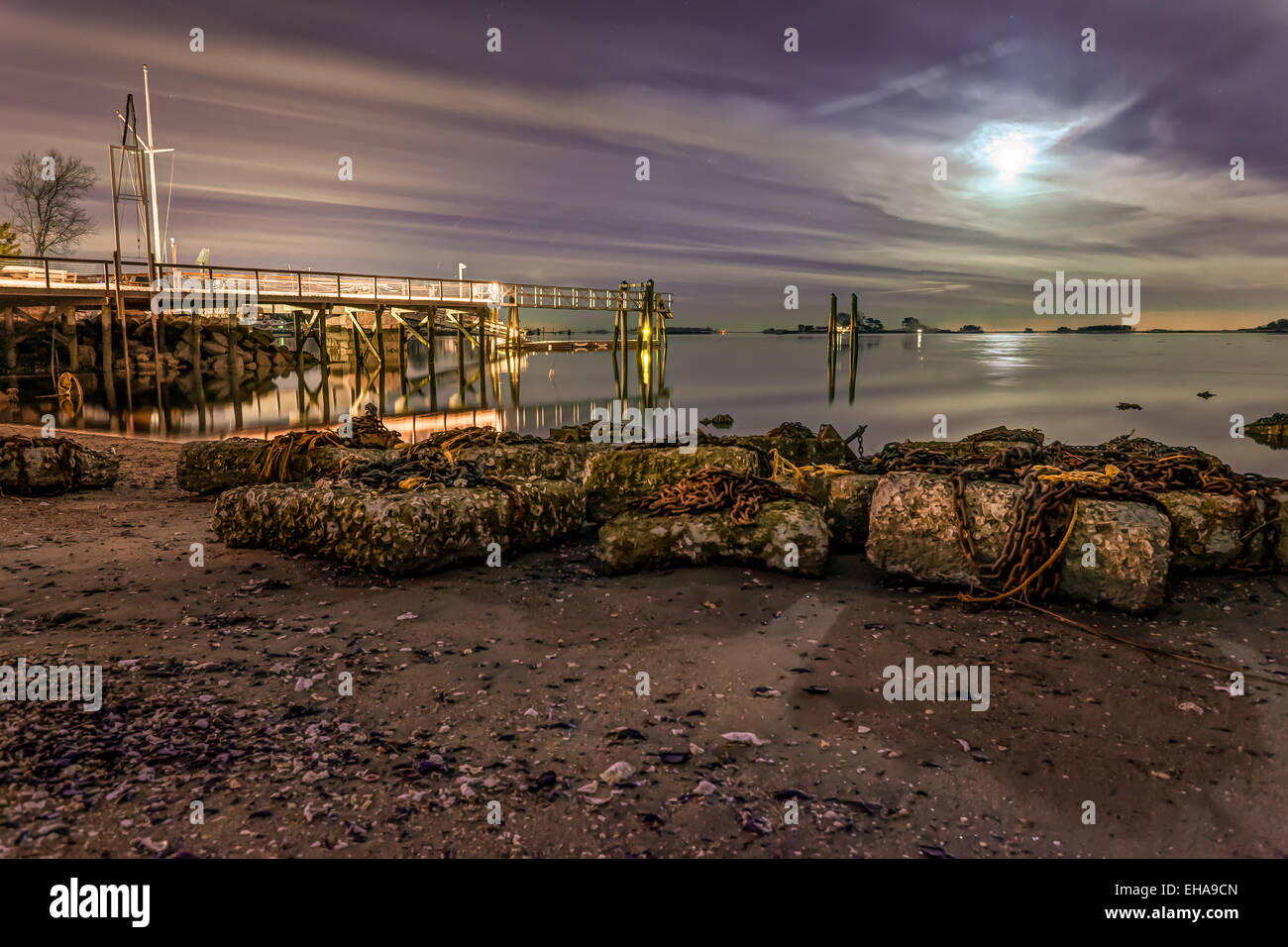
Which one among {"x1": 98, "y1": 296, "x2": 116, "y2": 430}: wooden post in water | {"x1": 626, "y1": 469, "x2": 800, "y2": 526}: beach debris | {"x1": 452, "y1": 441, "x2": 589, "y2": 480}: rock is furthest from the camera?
{"x1": 98, "y1": 296, "x2": 116, "y2": 430}: wooden post in water

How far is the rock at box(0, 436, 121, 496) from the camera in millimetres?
9805

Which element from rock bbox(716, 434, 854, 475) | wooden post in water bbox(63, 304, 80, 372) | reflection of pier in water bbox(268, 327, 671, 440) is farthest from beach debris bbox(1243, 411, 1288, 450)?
wooden post in water bbox(63, 304, 80, 372)

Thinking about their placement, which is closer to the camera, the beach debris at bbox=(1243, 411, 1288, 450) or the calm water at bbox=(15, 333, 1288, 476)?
the beach debris at bbox=(1243, 411, 1288, 450)

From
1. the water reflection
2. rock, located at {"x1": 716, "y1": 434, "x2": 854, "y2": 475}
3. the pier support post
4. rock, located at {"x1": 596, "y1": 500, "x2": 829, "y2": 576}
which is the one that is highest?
the pier support post

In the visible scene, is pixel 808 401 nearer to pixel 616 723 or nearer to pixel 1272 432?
pixel 1272 432

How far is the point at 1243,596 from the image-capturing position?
19.3 ft

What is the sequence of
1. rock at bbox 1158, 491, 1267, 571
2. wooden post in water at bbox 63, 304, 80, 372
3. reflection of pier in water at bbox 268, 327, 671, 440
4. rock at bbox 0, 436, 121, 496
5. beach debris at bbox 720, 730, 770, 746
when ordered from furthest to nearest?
wooden post in water at bbox 63, 304, 80, 372
reflection of pier in water at bbox 268, 327, 671, 440
rock at bbox 0, 436, 121, 496
rock at bbox 1158, 491, 1267, 571
beach debris at bbox 720, 730, 770, 746

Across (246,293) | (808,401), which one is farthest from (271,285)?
(808,401)

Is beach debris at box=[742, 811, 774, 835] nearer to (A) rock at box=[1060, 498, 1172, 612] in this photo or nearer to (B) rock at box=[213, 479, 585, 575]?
(A) rock at box=[1060, 498, 1172, 612]

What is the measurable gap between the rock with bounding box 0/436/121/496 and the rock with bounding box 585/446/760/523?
7371mm

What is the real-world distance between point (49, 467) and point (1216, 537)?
1305cm

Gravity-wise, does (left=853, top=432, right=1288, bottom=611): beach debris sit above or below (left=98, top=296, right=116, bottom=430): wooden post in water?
below
